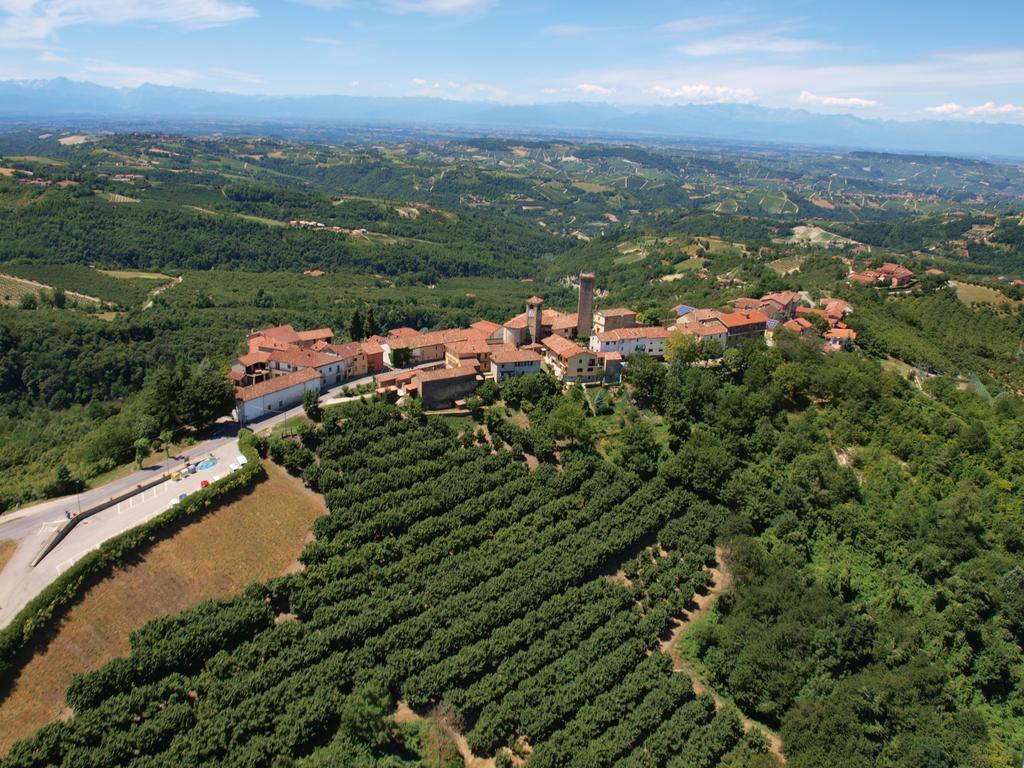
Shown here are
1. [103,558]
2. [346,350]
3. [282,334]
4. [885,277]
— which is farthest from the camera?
[885,277]

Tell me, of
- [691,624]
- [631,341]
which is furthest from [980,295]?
[691,624]

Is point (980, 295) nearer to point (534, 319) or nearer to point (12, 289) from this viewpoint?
point (534, 319)

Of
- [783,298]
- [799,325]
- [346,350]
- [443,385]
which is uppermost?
[783,298]

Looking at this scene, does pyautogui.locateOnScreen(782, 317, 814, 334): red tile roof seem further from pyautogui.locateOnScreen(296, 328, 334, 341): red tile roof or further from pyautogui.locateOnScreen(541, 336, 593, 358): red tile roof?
pyautogui.locateOnScreen(296, 328, 334, 341): red tile roof

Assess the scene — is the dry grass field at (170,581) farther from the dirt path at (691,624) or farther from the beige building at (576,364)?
the beige building at (576,364)

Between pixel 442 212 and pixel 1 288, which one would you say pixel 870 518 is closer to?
pixel 1 288

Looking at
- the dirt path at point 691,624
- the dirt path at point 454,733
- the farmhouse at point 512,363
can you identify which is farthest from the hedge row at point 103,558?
the dirt path at point 691,624
